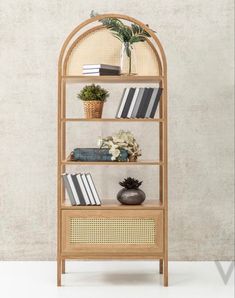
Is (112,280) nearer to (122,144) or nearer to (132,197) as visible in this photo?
(132,197)

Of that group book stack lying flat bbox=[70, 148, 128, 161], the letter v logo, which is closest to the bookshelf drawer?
book stack lying flat bbox=[70, 148, 128, 161]

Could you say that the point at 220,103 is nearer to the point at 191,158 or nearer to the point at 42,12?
the point at 191,158

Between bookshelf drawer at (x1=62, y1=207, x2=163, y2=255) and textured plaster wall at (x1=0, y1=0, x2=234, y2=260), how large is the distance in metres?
0.64

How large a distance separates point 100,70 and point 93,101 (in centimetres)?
22

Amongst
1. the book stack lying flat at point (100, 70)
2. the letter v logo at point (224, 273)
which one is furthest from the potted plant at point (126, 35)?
the letter v logo at point (224, 273)

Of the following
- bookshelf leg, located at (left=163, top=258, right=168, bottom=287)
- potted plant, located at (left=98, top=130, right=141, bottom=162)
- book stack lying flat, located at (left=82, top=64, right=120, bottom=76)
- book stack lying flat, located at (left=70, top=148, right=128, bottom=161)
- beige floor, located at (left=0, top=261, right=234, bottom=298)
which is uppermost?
book stack lying flat, located at (left=82, top=64, right=120, bottom=76)

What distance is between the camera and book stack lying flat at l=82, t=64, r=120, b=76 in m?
3.81

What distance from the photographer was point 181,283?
3.86m

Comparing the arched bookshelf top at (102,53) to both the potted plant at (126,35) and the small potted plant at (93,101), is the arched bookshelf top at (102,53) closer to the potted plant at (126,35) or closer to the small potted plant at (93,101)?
the potted plant at (126,35)

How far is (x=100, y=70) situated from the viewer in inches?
150

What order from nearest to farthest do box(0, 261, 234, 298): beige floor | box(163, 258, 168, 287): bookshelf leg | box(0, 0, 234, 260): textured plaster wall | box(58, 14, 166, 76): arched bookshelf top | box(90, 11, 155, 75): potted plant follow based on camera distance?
box(0, 261, 234, 298): beige floor → box(163, 258, 168, 287): bookshelf leg → box(90, 11, 155, 75): potted plant → box(58, 14, 166, 76): arched bookshelf top → box(0, 0, 234, 260): textured plaster wall

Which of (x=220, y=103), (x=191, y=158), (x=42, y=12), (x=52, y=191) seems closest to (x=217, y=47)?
(x=220, y=103)

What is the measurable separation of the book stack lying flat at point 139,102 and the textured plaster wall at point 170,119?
1.99 feet

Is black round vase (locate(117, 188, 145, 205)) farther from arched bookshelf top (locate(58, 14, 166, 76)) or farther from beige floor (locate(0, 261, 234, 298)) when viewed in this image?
arched bookshelf top (locate(58, 14, 166, 76))
